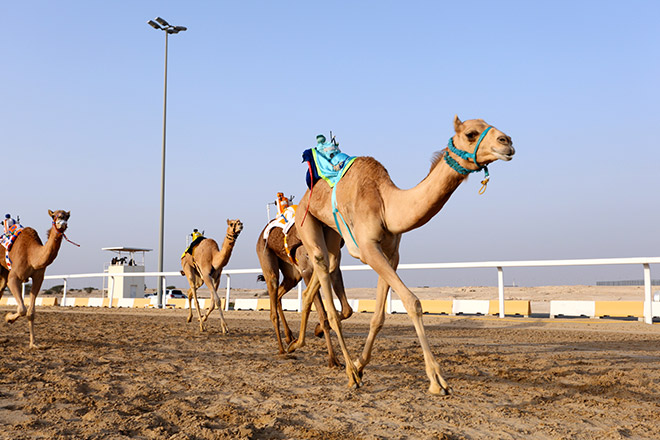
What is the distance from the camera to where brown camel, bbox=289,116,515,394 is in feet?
16.3

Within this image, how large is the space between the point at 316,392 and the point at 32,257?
23.2 feet

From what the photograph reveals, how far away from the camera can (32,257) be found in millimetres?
10477

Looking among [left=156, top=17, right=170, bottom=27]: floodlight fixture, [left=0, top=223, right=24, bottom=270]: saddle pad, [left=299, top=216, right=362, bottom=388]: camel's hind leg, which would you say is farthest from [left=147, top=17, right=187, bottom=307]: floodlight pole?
[left=299, top=216, right=362, bottom=388]: camel's hind leg

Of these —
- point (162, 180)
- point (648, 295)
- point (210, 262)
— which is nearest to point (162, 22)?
point (162, 180)

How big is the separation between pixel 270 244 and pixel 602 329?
7.88m

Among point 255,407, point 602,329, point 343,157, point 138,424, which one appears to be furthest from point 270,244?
point 602,329

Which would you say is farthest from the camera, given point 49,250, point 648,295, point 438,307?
point 438,307

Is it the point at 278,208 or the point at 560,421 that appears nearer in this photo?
the point at 560,421

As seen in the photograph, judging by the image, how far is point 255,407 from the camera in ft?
16.5

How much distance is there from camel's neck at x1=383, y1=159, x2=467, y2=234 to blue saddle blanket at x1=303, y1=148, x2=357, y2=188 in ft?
3.04

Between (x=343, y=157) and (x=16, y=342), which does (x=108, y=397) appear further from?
(x=16, y=342)

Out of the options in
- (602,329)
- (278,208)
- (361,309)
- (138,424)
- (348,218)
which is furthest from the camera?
(361,309)

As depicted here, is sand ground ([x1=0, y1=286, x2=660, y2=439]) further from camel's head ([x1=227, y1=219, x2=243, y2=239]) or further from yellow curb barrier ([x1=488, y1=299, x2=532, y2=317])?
yellow curb barrier ([x1=488, y1=299, x2=532, y2=317])

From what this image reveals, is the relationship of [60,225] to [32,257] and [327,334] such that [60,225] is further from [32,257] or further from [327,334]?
[327,334]
